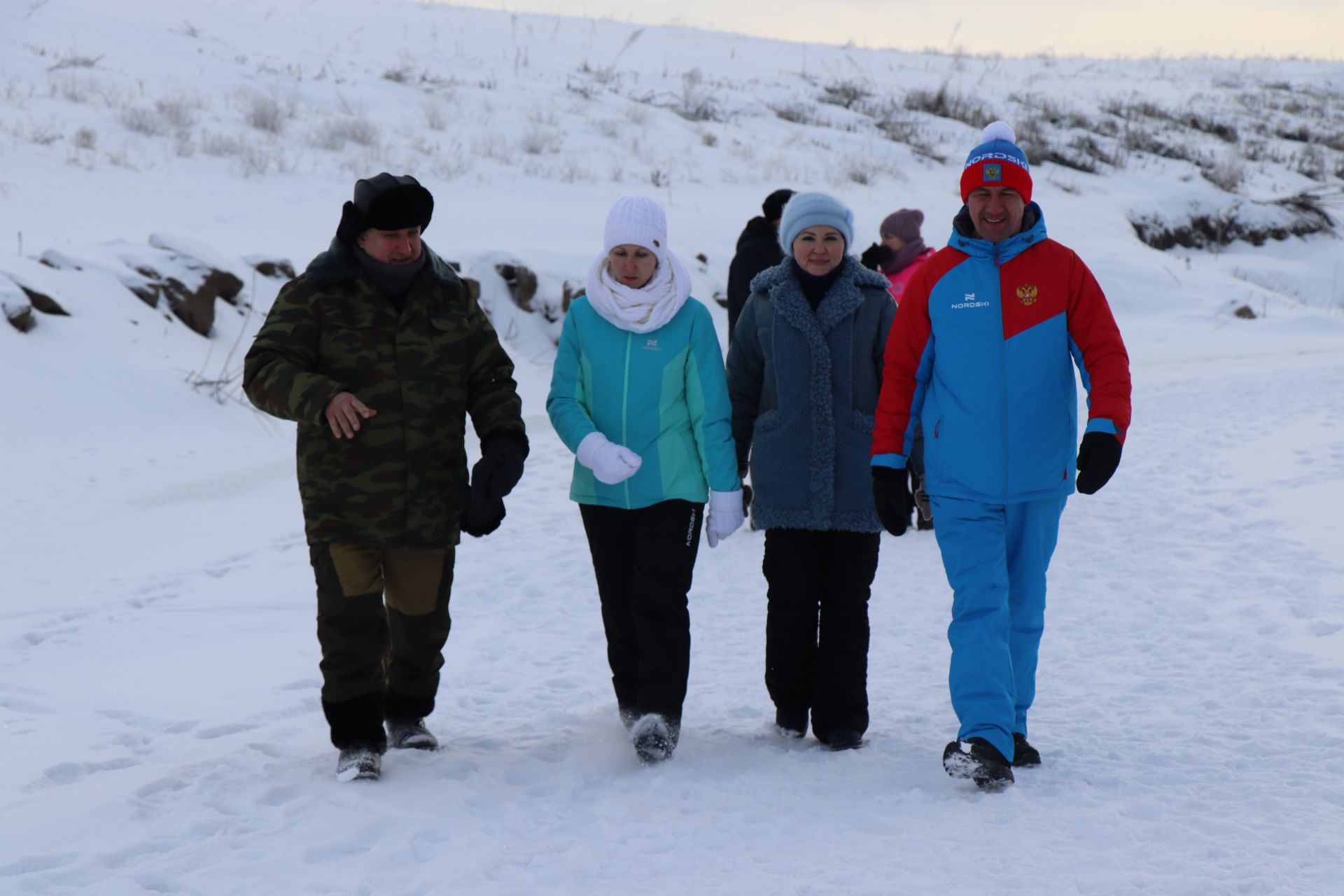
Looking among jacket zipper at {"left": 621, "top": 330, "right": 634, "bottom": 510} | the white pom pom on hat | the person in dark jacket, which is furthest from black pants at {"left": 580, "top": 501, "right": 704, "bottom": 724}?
the person in dark jacket

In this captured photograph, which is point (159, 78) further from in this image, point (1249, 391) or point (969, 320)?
point (969, 320)

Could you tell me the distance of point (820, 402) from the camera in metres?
4.27

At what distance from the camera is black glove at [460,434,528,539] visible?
3.84 metres

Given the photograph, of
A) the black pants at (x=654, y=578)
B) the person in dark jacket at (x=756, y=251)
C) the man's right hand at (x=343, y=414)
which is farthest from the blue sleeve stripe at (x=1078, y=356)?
the person in dark jacket at (x=756, y=251)

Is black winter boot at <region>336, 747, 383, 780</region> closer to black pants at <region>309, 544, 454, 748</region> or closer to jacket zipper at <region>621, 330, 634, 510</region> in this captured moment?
black pants at <region>309, 544, 454, 748</region>

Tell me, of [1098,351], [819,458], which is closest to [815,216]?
[819,458]

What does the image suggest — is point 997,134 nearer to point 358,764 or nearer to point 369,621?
point 369,621

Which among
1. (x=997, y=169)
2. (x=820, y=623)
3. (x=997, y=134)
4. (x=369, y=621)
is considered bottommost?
(x=820, y=623)

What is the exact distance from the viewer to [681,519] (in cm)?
419

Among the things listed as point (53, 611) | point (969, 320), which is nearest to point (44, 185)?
point (53, 611)

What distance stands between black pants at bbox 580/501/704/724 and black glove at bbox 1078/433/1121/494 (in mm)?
1242

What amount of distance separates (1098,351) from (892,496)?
0.77 meters

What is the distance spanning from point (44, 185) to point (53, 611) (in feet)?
25.0

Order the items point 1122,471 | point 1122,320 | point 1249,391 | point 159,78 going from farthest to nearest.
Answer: point 159,78, point 1122,320, point 1249,391, point 1122,471
